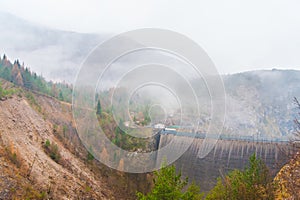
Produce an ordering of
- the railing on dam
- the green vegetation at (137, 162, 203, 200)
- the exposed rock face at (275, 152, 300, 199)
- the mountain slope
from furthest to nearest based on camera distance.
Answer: the railing on dam, the mountain slope, the green vegetation at (137, 162, 203, 200), the exposed rock face at (275, 152, 300, 199)

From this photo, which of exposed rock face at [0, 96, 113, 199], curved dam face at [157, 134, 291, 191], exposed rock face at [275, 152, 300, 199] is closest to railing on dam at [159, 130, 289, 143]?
curved dam face at [157, 134, 291, 191]

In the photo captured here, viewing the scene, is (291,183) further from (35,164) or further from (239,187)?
(35,164)

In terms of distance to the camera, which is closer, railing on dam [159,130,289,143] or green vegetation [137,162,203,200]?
green vegetation [137,162,203,200]

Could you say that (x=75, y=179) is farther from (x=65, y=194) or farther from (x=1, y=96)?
(x=1, y=96)

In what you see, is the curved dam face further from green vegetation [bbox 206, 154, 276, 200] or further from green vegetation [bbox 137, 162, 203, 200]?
green vegetation [bbox 137, 162, 203, 200]

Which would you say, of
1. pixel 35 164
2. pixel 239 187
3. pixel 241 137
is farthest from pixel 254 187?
pixel 35 164
